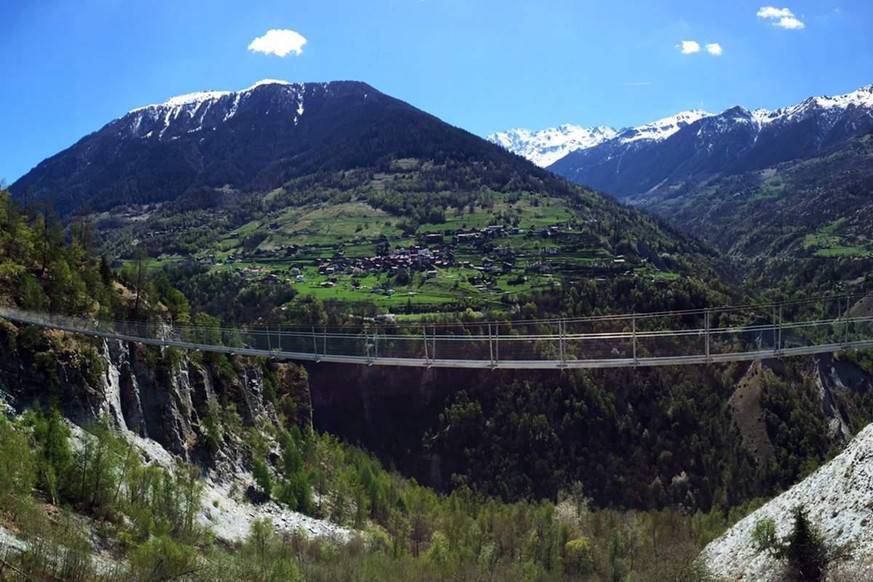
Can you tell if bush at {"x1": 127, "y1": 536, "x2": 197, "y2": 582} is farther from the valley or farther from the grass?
the grass

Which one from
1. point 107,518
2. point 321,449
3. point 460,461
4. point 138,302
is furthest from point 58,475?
point 460,461

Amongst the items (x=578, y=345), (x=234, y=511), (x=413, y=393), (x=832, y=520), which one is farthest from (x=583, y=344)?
(x=413, y=393)

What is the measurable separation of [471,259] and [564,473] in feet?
169

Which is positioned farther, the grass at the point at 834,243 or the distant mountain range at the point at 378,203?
the grass at the point at 834,243

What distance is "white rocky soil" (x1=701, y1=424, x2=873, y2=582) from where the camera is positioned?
25656 millimetres

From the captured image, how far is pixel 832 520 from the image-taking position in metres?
29.1

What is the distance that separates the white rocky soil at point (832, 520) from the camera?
84.2 feet

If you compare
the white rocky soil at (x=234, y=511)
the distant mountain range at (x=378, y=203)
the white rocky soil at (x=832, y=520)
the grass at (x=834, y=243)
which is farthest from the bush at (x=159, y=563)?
the grass at (x=834, y=243)

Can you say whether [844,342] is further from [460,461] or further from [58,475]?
[460,461]

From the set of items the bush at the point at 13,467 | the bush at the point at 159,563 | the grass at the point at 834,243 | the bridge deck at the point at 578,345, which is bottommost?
the bush at the point at 159,563

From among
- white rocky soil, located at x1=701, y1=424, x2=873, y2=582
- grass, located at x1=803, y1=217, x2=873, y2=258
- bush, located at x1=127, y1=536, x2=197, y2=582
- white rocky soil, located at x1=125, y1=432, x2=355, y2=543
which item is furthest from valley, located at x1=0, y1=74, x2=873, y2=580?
white rocky soil, located at x1=701, y1=424, x2=873, y2=582

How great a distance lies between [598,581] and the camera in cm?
4062

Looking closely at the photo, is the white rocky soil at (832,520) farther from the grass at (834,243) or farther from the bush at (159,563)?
the grass at (834,243)

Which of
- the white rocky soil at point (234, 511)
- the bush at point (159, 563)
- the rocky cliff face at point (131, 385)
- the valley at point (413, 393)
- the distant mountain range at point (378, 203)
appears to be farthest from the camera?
the distant mountain range at point (378, 203)
